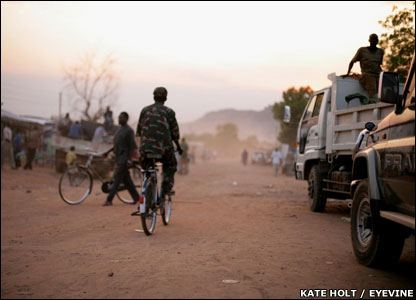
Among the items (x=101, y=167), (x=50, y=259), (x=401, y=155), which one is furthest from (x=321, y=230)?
(x=101, y=167)

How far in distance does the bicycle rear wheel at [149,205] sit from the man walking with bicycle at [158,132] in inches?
13.6

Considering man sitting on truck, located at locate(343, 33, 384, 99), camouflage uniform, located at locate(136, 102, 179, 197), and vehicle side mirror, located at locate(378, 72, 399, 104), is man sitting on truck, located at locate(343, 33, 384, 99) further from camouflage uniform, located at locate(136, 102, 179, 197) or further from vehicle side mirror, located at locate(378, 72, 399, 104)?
vehicle side mirror, located at locate(378, 72, 399, 104)

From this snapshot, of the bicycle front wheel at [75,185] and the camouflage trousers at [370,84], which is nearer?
the camouflage trousers at [370,84]

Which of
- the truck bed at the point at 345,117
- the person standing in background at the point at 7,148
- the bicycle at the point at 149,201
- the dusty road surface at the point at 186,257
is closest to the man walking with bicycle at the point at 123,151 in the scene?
the dusty road surface at the point at 186,257

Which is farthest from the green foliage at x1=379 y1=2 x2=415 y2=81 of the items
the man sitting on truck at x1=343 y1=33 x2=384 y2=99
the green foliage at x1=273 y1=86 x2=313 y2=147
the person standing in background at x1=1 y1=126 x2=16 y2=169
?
the green foliage at x1=273 y1=86 x2=313 y2=147

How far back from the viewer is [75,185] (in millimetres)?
11914

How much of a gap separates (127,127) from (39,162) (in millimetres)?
19928

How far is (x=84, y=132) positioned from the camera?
23.4 metres

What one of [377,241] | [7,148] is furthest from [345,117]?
[7,148]

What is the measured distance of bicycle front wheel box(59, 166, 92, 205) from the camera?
38.5ft

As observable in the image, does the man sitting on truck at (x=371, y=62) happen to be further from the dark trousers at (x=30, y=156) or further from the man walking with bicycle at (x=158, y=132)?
the dark trousers at (x=30, y=156)

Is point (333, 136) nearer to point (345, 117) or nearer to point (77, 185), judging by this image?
point (345, 117)

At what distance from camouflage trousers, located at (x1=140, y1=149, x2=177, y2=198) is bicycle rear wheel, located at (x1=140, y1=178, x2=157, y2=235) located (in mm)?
303

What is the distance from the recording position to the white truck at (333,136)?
347 inches
